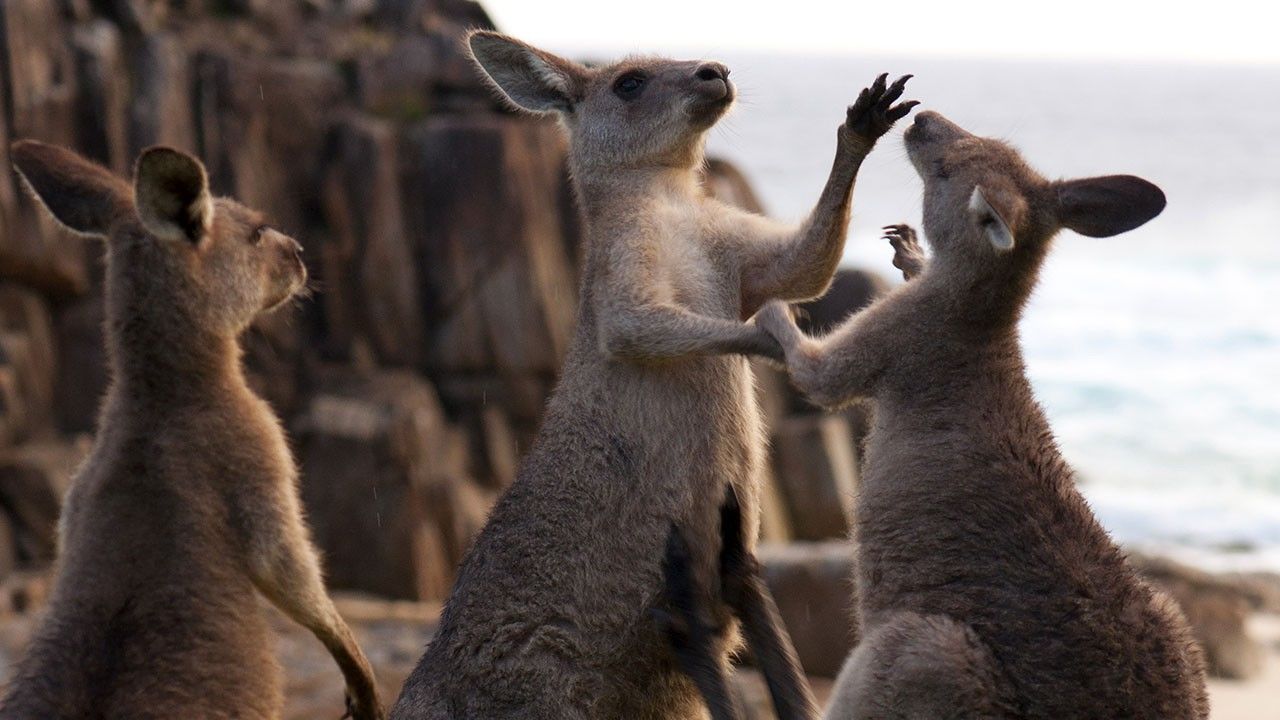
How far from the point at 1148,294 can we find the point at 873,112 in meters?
40.9

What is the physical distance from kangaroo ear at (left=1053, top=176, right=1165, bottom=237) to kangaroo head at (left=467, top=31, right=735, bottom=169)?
1.28 m

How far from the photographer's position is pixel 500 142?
1753 cm

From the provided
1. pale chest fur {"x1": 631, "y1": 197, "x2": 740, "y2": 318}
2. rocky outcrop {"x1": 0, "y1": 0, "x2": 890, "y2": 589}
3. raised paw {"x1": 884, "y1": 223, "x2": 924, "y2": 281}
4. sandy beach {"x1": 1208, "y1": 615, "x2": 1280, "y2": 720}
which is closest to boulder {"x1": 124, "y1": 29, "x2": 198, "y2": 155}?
rocky outcrop {"x1": 0, "y1": 0, "x2": 890, "y2": 589}

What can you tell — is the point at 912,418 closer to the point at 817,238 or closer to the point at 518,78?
the point at 817,238

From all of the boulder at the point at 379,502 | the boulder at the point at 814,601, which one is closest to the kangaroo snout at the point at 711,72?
the boulder at the point at 814,601

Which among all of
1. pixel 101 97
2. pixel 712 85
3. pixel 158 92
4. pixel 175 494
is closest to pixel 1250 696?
pixel 712 85

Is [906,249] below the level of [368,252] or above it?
below

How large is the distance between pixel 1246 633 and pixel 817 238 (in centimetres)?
1195

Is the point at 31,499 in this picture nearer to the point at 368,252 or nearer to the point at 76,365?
the point at 76,365

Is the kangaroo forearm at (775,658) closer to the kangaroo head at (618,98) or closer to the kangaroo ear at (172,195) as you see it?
the kangaroo head at (618,98)

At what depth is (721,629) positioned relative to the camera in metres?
5.01

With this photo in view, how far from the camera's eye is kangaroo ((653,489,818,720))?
4.78 metres

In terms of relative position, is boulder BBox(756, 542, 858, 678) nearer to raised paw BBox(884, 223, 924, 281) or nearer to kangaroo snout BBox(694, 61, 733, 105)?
raised paw BBox(884, 223, 924, 281)

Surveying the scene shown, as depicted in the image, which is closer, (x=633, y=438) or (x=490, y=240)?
(x=633, y=438)
